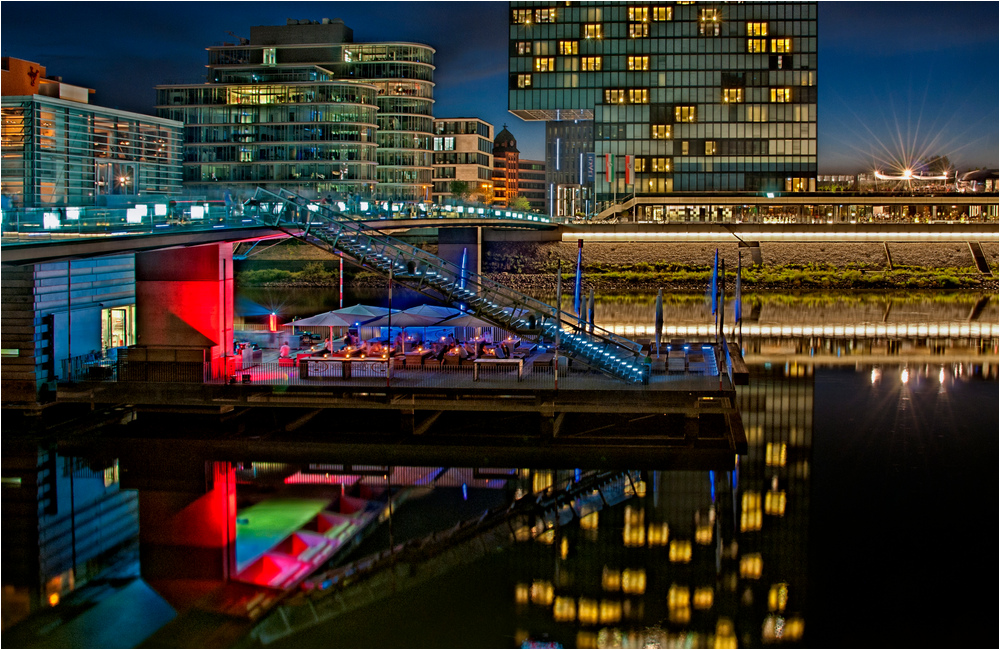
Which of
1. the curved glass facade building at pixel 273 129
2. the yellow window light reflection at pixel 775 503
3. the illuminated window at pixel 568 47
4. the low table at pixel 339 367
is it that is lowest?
the yellow window light reflection at pixel 775 503

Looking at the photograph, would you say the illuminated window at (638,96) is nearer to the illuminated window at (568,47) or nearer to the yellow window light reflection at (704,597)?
the illuminated window at (568,47)

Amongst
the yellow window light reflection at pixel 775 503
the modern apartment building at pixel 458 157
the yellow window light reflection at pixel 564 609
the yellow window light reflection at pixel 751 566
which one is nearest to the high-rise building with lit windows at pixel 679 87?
the modern apartment building at pixel 458 157

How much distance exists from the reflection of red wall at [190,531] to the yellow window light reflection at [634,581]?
6.87m

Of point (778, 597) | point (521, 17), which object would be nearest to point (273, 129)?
point (521, 17)

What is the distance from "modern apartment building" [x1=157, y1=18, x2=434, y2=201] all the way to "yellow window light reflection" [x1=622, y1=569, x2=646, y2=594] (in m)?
107

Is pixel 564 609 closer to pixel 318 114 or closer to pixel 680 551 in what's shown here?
pixel 680 551

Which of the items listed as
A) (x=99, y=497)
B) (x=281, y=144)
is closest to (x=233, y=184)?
(x=281, y=144)

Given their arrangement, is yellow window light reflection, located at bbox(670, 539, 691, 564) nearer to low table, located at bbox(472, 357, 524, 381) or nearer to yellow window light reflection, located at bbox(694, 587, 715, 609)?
yellow window light reflection, located at bbox(694, 587, 715, 609)

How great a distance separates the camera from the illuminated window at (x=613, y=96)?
5192 inches

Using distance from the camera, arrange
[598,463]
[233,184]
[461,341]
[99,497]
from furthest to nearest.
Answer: [233,184]
[461,341]
[598,463]
[99,497]

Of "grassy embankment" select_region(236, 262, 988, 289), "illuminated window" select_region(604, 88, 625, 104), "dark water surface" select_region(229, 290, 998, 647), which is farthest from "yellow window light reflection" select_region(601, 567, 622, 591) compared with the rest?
"illuminated window" select_region(604, 88, 625, 104)

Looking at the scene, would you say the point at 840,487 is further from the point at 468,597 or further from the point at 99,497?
the point at 99,497

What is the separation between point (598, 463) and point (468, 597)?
9237 millimetres

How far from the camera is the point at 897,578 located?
61.2 feet
